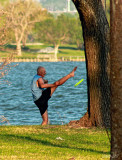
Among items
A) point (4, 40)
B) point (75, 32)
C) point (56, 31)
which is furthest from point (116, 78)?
point (75, 32)

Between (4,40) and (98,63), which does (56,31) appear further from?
(98,63)

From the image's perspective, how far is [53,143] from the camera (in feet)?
30.2

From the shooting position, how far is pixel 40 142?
9297 mm

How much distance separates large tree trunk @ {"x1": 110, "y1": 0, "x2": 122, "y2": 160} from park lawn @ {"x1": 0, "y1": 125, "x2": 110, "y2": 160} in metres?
1.22

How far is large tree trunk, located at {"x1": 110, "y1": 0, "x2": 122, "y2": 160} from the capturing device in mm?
6406

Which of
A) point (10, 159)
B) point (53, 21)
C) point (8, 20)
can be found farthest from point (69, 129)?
point (53, 21)

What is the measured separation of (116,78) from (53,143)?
10.4ft

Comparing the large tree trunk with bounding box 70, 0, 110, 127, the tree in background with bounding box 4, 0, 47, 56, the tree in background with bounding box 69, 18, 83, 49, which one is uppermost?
the large tree trunk with bounding box 70, 0, 110, 127

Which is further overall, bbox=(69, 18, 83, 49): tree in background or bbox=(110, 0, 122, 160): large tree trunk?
bbox=(69, 18, 83, 49): tree in background

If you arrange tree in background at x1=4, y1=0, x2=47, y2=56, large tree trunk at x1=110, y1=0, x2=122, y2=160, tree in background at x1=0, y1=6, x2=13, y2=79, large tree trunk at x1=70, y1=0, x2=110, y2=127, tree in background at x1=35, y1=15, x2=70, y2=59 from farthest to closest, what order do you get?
tree in background at x1=35, y1=15, x2=70, y2=59 < tree in background at x1=4, y1=0, x2=47, y2=56 < tree in background at x1=0, y1=6, x2=13, y2=79 < large tree trunk at x1=70, y1=0, x2=110, y2=127 < large tree trunk at x1=110, y1=0, x2=122, y2=160

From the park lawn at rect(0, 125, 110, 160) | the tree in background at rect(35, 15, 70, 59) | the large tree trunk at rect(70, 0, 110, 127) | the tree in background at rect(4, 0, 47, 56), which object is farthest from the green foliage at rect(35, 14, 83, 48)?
the park lawn at rect(0, 125, 110, 160)

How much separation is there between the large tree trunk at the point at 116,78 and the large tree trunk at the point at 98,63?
494cm

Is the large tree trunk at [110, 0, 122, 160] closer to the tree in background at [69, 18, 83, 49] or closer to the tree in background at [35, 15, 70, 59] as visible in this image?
the tree in background at [35, 15, 70, 59]

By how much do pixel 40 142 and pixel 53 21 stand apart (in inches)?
4727
